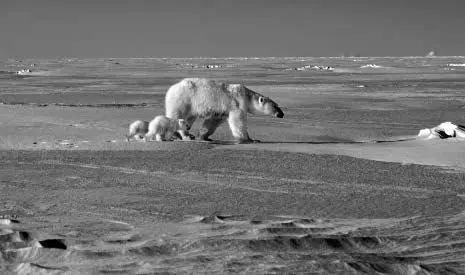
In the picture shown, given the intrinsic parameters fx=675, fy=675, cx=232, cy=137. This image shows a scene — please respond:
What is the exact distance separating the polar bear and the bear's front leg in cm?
89

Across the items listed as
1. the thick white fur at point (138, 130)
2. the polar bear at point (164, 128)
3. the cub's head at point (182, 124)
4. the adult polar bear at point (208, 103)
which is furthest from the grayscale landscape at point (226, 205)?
the adult polar bear at point (208, 103)

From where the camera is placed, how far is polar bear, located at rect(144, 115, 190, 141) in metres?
11.2

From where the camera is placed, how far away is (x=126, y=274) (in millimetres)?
4375

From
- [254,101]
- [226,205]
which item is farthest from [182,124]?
[226,205]

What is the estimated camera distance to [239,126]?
38.3ft

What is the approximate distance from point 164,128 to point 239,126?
52.6 inches

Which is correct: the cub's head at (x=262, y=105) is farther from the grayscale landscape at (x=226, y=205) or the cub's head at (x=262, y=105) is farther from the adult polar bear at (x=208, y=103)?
the grayscale landscape at (x=226, y=205)

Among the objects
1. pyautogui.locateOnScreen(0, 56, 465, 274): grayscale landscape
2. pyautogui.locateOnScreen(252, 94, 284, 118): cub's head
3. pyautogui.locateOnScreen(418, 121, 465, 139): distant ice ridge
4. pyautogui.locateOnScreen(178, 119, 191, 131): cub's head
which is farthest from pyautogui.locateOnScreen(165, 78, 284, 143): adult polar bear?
pyautogui.locateOnScreen(418, 121, 465, 139): distant ice ridge

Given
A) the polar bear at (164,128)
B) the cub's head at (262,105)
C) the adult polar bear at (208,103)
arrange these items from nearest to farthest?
the polar bear at (164,128), the adult polar bear at (208,103), the cub's head at (262,105)

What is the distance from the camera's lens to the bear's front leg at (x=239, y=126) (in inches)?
457

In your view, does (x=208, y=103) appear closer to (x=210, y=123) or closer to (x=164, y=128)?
(x=210, y=123)

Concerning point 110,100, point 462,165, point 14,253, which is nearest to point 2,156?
point 14,253

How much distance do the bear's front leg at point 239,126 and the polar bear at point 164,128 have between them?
0.89 m

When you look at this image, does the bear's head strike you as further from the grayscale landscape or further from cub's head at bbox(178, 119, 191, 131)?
cub's head at bbox(178, 119, 191, 131)
